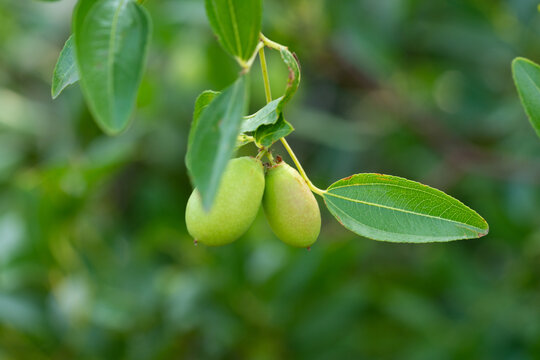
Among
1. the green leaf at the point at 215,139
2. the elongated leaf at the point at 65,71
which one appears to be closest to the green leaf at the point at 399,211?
the green leaf at the point at 215,139

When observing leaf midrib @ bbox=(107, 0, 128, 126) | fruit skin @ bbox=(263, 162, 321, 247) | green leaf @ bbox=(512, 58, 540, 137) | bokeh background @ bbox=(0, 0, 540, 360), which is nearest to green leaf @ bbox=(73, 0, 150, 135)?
leaf midrib @ bbox=(107, 0, 128, 126)

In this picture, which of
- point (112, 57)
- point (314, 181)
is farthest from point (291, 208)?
point (314, 181)

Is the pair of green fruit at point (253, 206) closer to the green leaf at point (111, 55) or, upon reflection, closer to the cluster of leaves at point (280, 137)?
the cluster of leaves at point (280, 137)

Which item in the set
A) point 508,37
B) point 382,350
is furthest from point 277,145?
point 508,37

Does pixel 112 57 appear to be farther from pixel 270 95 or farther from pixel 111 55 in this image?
pixel 270 95

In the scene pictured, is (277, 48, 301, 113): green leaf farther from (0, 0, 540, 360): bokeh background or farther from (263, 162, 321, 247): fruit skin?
(0, 0, 540, 360): bokeh background
